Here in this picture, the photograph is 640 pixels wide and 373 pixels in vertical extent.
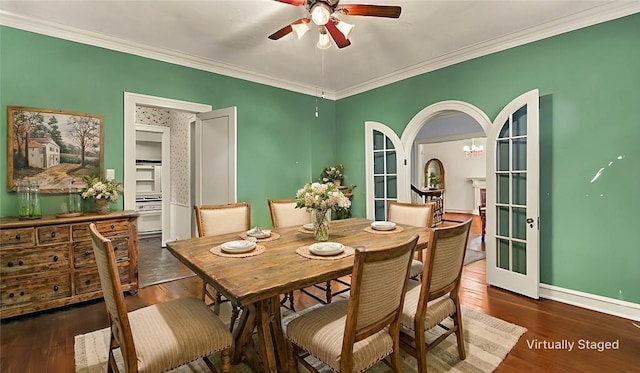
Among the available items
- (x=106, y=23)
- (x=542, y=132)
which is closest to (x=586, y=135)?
(x=542, y=132)

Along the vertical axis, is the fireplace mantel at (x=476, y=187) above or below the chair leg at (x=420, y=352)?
above

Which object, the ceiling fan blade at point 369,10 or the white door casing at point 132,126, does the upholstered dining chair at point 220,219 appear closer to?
the white door casing at point 132,126

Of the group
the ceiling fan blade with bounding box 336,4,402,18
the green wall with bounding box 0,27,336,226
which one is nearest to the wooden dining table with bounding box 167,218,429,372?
the ceiling fan blade with bounding box 336,4,402,18

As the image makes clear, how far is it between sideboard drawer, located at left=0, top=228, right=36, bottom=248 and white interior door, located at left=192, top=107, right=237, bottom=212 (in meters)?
1.72

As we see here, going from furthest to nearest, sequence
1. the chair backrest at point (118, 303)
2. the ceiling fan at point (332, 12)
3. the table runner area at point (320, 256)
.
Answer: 1. the ceiling fan at point (332, 12)
2. the table runner area at point (320, 256)
3. the chair backrest at point (118, 303)

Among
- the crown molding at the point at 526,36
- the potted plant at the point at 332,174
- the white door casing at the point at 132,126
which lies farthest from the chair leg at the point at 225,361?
the crown molding at the point at 526,36

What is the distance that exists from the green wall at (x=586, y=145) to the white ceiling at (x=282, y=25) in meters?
0.22

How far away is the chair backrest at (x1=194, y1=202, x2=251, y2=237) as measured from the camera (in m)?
2.56

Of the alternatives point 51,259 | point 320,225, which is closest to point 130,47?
point 51,259

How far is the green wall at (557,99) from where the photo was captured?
260 centimetres

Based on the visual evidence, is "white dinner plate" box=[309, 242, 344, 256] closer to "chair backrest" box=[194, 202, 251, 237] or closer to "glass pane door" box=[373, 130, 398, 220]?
"chair backrest" box=[194, 202, 251, 237]

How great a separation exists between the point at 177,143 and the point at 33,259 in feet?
10.4

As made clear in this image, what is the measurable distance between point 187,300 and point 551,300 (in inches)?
136

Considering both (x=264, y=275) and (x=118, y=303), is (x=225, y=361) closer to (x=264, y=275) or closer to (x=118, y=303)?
(x=264, y=275)
